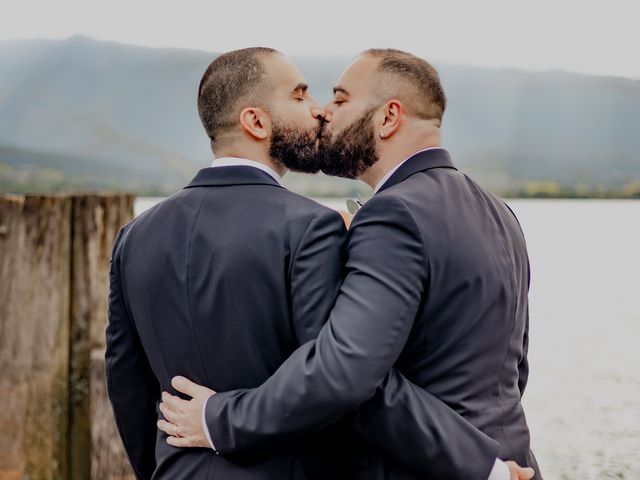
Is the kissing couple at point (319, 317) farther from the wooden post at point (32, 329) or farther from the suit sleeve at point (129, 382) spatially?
the wooden post at point (32, 329)

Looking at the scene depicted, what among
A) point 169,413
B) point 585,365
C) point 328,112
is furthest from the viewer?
point 585,365

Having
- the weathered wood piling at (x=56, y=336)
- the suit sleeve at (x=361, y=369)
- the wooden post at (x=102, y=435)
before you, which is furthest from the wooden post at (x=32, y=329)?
the suit sleeve at (x=361, y=369)

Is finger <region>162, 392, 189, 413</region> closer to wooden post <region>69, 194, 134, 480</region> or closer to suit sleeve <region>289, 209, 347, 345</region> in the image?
suit sleeve <region>289, 209, 347, 345</region>

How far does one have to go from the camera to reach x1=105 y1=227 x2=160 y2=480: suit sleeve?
10.2 feet

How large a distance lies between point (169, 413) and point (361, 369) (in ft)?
2.49

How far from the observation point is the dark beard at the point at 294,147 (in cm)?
305

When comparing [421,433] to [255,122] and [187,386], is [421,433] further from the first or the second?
[255,122]

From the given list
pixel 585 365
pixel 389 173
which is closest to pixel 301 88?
pixel 389 173

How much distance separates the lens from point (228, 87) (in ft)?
10.1

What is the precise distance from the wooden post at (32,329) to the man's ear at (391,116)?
2356 millimetres

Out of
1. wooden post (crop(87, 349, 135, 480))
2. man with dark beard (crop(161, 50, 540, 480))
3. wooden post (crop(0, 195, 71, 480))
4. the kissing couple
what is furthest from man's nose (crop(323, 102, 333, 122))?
wooden post (crop(87, 349, 135, 480))

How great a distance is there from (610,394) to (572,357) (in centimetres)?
371

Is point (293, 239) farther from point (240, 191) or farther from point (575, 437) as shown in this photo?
point (575, 437)

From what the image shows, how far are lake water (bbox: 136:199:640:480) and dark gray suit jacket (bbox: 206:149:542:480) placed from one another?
2.03ft
